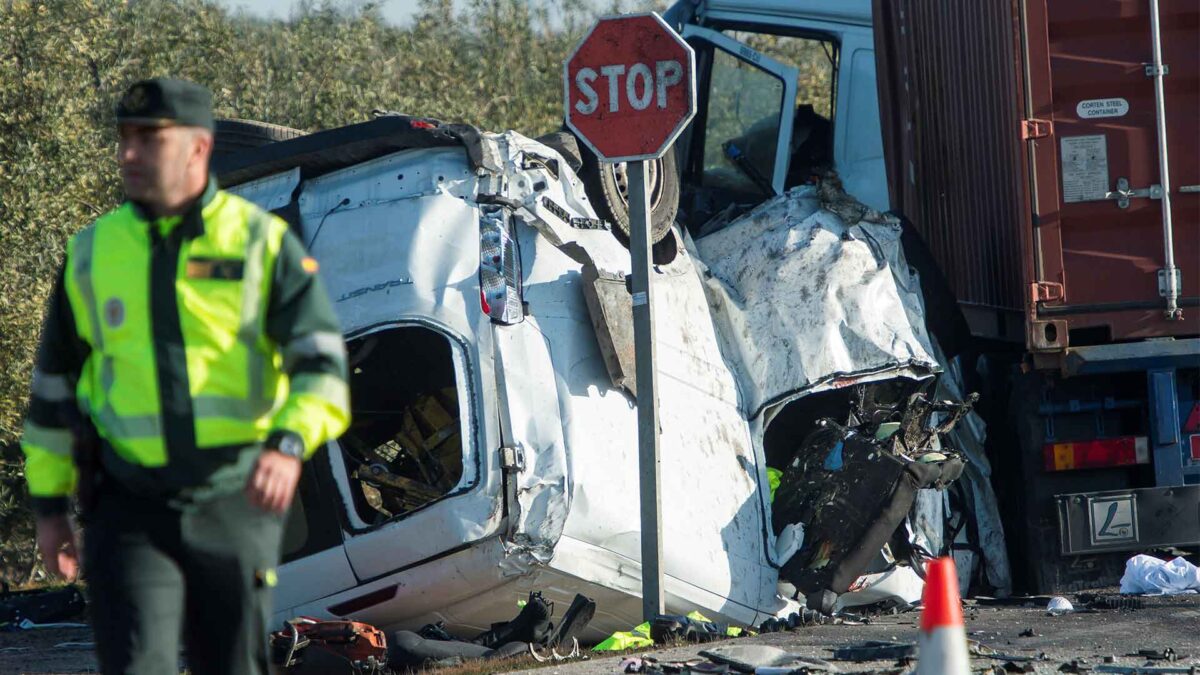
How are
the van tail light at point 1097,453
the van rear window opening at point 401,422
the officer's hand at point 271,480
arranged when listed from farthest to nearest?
1. the van tail light at point 1097,453
2. the van rear window opening at point 401,422
3. the officer's hand at point 271,480

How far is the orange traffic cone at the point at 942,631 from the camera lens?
368cm

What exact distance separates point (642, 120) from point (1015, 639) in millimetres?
2315

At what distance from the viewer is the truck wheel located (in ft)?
22.3

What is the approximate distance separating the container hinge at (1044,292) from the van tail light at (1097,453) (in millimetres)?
664

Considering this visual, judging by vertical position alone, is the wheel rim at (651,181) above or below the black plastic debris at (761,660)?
above

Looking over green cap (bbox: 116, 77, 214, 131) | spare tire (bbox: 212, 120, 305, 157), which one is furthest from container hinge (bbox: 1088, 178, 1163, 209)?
green cap (bbox: 116, 77, 214, 131)

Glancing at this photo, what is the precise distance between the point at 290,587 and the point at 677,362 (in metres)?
1.74

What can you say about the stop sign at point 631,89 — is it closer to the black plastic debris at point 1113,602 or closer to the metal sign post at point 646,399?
the metal sign post at point 646,399

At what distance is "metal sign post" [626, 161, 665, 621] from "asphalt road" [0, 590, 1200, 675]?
341mm

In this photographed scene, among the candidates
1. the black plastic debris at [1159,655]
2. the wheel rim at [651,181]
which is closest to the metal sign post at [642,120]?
the wheel rim at [651,181]

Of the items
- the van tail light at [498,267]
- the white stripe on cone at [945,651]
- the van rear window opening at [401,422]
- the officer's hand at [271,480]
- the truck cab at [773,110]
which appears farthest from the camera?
the truck cab at [773,110]

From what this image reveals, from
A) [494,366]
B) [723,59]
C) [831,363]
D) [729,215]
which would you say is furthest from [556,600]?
[723,59]

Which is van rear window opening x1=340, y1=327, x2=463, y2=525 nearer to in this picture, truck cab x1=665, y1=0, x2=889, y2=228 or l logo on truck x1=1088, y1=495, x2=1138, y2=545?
l logo on truck x1=1088, y1=495, x2=1138, y2=545

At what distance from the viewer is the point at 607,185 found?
681cm
